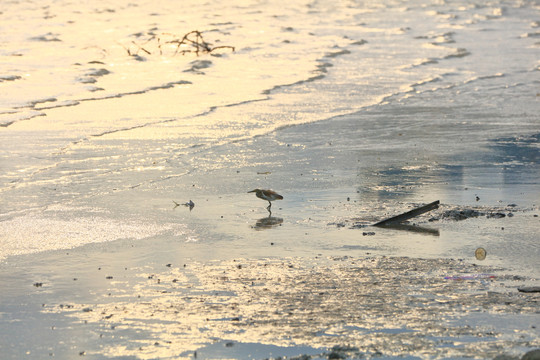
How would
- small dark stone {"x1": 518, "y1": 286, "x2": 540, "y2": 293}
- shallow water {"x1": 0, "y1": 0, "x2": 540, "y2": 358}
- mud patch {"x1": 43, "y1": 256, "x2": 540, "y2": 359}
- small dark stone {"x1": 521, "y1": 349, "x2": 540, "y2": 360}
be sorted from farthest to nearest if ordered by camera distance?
shallow water {"x1": 0, "y1": 0, "x2": 540, "y2": 358} → small dark stone {"x1": 518, "y1": 286, "x2": 540, "y2": 293} → mud patch {"x1": 43, "y1": 256, "x2": 540, "y2": 359} → small dark stone {"x1": 521, "y1": 349, "x2": 540, "y2": 360}

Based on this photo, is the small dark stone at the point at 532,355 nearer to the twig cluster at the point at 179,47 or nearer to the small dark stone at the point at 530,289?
the small dark stone at the point at 530,289

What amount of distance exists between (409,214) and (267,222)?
0.99 metres

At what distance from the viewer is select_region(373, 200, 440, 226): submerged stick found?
6.77 metres

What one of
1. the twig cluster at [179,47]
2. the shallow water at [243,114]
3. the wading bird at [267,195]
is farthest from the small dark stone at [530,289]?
the twig cluster at [179,47]

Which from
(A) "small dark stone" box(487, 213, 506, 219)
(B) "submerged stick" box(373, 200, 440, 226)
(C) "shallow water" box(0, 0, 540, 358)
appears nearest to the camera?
(C) "shallow water" box(0, 0, 540, 358)

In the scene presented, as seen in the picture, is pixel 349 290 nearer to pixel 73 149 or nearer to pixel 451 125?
pixel 73 149

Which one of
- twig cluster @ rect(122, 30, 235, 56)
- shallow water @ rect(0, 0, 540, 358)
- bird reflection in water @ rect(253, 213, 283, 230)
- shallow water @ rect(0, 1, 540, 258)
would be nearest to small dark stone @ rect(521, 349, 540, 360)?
shallow water @ rect(0, 0, 540, 358)

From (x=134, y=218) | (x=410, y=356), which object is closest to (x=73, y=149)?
(x=134, y=218)

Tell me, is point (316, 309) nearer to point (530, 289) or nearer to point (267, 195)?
point (530, 289)

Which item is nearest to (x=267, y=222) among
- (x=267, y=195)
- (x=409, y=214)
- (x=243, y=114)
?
(x=267, y=195)

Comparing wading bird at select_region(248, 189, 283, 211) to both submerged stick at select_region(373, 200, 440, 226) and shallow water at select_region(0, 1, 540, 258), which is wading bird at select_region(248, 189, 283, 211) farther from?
submerged stick at select_region(373, 200, 440, 226)

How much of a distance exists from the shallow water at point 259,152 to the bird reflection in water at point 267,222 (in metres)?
0.01

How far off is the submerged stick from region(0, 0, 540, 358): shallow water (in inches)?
3.5

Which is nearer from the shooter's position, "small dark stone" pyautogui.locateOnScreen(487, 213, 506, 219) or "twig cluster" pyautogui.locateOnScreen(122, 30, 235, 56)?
"small dark stone" pyautogui.locateOnScreen(487, 213, 506, 219)
